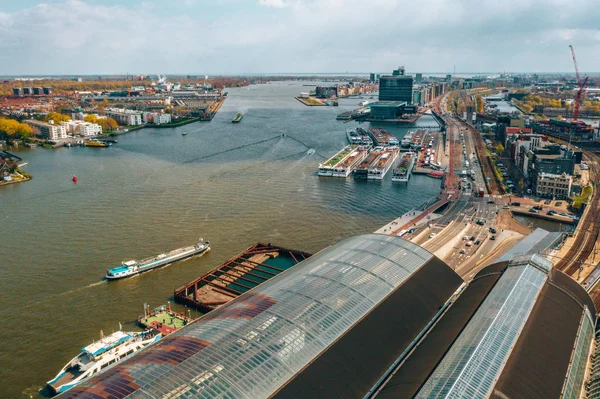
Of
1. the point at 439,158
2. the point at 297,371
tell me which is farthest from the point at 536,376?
the point at 439,158

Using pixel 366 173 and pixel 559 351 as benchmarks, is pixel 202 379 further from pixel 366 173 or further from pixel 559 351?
pixel 366 173

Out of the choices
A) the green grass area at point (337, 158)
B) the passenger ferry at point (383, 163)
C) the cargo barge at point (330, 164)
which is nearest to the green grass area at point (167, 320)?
the cargo barge at point (330, 164)

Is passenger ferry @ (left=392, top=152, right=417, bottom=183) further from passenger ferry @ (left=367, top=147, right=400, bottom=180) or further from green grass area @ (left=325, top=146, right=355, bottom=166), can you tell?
green grass area @ (left=325, top=146, right=355, bottom=166)

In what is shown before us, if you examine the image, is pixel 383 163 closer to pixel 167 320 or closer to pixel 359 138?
pixel 359 138

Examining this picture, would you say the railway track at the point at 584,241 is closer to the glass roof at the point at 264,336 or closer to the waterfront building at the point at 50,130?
the glass roof at the point at 264,336

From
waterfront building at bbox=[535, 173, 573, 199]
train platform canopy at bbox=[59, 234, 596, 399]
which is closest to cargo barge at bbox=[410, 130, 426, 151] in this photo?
waterfront building at bbox=[535, 173, 573, 199]

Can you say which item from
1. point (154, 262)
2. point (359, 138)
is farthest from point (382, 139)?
point (154, 262)
